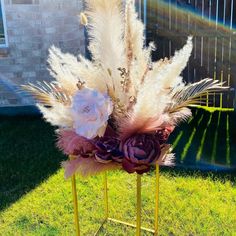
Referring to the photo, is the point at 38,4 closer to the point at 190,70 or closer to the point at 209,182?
the point at 190,70

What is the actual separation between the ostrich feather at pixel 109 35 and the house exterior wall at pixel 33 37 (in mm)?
3802

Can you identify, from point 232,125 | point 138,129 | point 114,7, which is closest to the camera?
point 138,129

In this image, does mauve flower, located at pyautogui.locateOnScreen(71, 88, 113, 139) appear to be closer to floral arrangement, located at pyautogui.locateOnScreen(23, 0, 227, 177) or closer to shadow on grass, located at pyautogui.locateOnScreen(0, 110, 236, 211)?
floral arrangement, located at pyautogui.locateOnScreen(23, 0, 227, 177)

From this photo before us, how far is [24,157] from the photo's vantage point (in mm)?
4090

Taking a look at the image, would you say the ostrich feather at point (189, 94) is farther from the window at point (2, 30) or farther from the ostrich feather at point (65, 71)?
the window at point (2, 30)

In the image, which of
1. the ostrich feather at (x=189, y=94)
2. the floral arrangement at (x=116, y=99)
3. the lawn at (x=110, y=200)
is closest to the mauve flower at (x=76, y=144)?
the floral arrangement at (x=116, y=99)

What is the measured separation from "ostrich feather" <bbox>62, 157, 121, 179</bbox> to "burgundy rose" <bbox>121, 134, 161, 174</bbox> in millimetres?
84

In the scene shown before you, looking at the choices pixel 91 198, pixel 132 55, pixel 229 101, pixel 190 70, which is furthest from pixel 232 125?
pixel 132 55

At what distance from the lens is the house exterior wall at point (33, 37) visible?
535 cm

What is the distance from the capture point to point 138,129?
1.56 meters

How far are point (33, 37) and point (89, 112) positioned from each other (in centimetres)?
425

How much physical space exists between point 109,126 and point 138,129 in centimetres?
14

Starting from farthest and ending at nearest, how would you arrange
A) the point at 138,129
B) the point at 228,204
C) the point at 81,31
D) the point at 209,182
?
the point at 81,31 < the point at 209,182 < the point at 228,204 < the point at 138,129

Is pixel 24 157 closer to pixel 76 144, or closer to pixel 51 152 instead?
pixel 51 152
